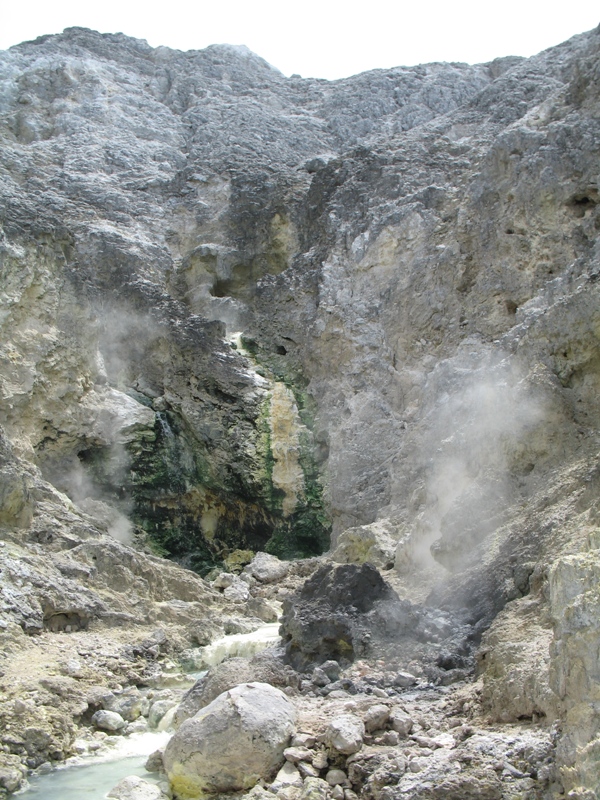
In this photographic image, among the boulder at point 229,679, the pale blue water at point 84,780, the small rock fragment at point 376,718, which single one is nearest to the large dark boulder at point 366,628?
the boulder at point 229,679

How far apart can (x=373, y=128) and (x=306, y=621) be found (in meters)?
28.4

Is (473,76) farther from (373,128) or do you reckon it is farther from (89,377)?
(89,377)

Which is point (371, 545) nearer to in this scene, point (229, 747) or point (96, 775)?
A: point (96, 775)

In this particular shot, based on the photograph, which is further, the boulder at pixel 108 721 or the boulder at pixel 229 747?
the boulder at pixel 108 721

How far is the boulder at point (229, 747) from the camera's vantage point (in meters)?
7.38

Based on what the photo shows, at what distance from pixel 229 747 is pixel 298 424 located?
17.2 m

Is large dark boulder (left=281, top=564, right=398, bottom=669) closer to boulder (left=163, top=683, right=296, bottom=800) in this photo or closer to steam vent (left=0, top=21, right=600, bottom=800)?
steam vent (left=0, top=21, right=600, bottom=800)

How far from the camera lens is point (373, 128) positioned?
35.4 meters

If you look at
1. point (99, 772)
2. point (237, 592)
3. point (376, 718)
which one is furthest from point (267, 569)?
point (376, 718)

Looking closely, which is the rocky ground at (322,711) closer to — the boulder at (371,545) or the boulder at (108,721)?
the boulder at (108,721)

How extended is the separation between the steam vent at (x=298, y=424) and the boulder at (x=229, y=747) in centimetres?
3

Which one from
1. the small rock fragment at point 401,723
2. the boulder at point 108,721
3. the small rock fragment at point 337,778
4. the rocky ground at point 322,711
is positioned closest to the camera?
the rocky ground at point 322,711

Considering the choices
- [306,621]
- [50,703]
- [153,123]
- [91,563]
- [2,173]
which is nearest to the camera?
[50,703]

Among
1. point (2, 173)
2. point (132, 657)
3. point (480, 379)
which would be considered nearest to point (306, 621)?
point (132, 657)
